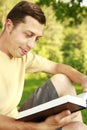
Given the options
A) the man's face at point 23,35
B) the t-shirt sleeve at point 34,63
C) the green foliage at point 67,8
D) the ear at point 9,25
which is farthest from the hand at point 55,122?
the green foliage at point 67,8

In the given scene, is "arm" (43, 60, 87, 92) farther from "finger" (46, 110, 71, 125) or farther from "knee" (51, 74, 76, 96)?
"finger" (46, 110, 71, 125)

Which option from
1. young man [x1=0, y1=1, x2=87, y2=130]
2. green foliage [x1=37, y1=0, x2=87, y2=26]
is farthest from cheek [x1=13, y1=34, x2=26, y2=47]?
green foliage [x1=37, y1=0, x2=87, y2=26]

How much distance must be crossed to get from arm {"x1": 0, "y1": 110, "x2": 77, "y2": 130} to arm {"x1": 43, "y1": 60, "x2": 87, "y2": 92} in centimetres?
56

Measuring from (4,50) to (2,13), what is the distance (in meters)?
10.0

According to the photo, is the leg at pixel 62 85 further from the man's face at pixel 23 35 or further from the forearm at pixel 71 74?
the man's face at pixel 23 35

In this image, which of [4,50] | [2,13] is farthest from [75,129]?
[2,13]

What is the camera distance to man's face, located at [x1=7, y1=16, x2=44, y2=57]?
2434 millimetres

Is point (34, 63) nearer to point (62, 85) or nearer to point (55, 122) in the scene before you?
point (62, 85)

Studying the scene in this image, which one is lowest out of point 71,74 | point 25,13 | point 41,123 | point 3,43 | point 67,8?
point 67,8

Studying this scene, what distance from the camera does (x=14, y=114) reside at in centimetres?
260

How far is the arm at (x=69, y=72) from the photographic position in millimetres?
2875

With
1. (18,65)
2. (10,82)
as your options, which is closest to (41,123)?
(10,82)

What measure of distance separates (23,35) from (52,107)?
1.54 feet

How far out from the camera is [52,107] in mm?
2154
